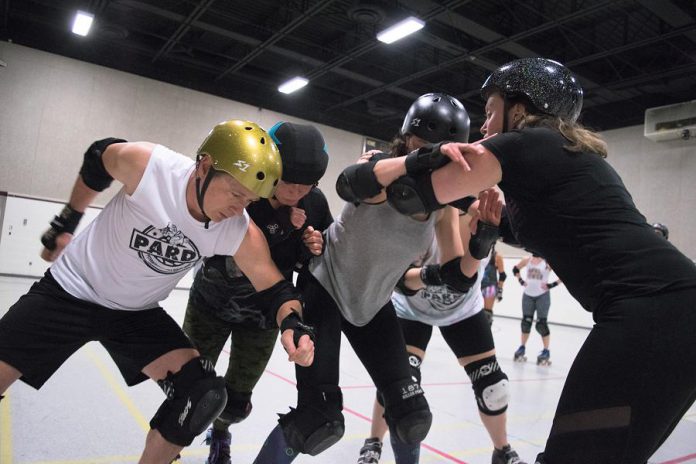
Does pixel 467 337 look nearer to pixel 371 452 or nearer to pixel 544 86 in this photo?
pixel 371 452

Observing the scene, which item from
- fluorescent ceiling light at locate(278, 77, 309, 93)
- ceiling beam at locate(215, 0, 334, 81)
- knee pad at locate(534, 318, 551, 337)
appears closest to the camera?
knee pad at locate(534, 318, 551, 337)

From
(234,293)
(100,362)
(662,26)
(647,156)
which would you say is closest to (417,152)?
(234,293)

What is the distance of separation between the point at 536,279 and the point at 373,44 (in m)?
6.15

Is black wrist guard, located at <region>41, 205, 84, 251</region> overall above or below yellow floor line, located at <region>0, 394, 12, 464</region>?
above

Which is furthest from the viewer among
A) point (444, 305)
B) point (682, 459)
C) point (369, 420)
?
point (369, 420)

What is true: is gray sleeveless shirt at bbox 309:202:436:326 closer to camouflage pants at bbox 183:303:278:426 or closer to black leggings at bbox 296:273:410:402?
black leggings at bbox 296:273:410:402

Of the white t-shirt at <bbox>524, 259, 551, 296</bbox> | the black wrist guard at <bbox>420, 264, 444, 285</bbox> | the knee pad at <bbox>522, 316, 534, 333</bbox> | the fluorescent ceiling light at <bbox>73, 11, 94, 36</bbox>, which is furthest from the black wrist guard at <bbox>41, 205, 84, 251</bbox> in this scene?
the fluorescent ceiling light at <bbox>73, 11, 94, 36</bbox>

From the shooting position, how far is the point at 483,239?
216 centimetres

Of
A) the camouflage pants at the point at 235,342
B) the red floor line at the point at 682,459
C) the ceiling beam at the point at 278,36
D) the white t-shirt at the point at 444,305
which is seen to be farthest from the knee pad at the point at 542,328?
the ceiling beam at the point at 278,36

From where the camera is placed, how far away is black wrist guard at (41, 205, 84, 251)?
206 centimetres

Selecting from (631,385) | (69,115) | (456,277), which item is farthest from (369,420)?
(69,115)

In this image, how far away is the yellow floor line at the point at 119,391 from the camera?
10.1ft

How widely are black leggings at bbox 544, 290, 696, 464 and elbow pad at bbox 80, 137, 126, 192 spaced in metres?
1.82

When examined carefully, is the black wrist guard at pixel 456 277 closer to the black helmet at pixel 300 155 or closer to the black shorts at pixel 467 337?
the black shorts at pixel 467 337
